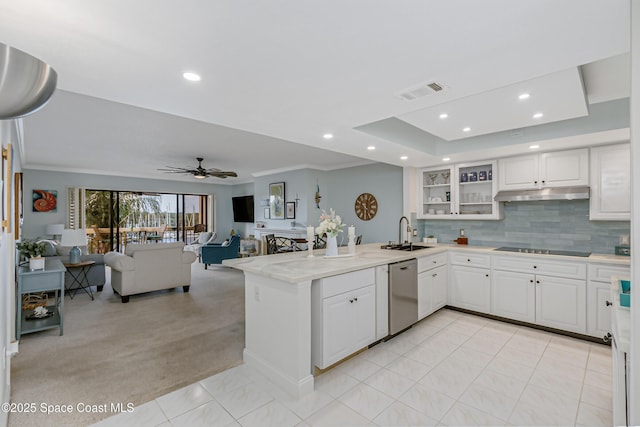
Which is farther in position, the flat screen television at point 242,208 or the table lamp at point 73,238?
the flat screen television at point 242,208

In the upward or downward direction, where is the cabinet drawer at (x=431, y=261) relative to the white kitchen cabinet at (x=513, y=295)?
upward

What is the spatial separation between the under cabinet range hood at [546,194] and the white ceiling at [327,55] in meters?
1.05

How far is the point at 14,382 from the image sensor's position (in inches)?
98.6

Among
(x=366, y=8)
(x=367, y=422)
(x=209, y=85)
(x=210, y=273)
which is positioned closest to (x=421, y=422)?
(x=367, y=422)

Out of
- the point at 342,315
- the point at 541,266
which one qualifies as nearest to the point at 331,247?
the point at 342,315

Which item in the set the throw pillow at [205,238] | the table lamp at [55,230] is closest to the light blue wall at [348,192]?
the throw pillow at [205,238]

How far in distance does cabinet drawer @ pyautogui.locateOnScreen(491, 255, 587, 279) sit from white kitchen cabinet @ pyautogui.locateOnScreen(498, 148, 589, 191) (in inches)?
39.0

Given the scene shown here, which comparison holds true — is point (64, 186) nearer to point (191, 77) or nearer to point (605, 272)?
point (191, 77)

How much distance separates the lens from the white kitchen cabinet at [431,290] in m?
3.71

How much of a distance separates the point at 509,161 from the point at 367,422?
3.79 metres

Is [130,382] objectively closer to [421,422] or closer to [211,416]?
[211,416]

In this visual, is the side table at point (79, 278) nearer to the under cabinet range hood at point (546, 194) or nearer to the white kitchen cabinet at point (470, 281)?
the white kitchen cabinet at point (470, 281)

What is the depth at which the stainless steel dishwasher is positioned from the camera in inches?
126

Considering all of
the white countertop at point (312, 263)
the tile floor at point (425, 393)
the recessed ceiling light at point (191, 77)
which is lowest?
the tile floor at point (425, 393)
